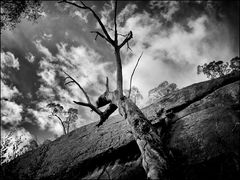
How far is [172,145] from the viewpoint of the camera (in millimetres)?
4031

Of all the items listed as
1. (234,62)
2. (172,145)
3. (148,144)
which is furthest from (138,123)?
(234,62)

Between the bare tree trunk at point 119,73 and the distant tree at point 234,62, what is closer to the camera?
the bare tree trunk at point 119,73

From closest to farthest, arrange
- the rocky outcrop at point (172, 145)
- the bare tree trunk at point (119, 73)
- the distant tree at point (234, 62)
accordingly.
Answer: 1. the rocky outcrop at point (172, 145)
2. the bare tree trunk at point (119, 73)
3. the distant tree at point (234, 62)

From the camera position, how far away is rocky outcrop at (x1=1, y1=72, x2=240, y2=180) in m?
3.20

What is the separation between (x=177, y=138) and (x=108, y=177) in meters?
2.41

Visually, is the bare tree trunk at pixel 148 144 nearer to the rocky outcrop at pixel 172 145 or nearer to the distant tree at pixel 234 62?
the rocky outcrop at pixel 172 145

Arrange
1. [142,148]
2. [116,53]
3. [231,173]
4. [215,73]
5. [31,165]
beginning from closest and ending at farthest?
[231,173]
[142,148]
[116,53]
[31,165]
[215,73]

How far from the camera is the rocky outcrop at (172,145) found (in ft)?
10.5

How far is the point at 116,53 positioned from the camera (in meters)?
5.06

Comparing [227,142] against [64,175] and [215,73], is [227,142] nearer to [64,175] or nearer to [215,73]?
[64,175]

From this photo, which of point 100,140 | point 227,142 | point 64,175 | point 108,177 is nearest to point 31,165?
point 64,175

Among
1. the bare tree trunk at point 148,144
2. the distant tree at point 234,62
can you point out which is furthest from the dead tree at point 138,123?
the distant tree at point 234,62

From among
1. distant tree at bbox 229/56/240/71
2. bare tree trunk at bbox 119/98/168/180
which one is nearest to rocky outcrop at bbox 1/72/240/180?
bare tree trunk at bbox 119/98/168/180

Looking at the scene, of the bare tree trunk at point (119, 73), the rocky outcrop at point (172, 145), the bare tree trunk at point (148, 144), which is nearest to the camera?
the bare tree trunk at point (148, 144)
